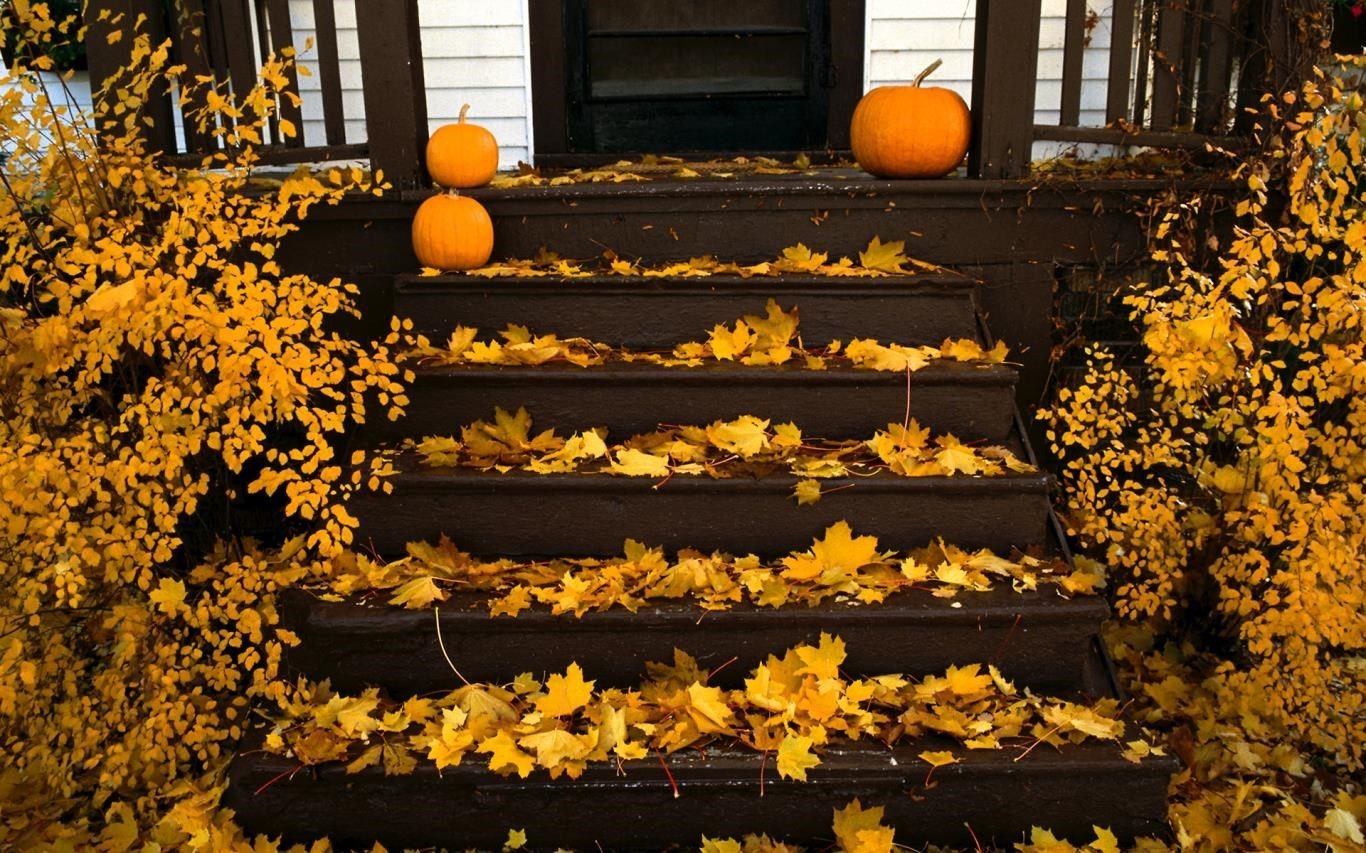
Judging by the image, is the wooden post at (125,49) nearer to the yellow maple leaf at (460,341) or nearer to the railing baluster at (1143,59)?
the yellow maple leaf at (460,341)

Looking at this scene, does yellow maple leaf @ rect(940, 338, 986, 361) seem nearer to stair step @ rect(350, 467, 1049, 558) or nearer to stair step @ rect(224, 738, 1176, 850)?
stair step @ rect(350, 467, 1049, 558)

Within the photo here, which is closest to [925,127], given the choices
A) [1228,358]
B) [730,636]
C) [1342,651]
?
[1228,358]

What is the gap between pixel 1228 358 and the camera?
3045 mm

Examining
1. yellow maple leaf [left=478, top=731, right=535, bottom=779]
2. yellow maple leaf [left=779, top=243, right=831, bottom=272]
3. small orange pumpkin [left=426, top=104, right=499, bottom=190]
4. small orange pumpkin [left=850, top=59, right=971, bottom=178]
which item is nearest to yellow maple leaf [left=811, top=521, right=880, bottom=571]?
yellow maple leaf [left=478, top=731, right=535, bottom=779]

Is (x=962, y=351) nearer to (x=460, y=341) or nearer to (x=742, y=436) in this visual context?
(x=742, y=436)

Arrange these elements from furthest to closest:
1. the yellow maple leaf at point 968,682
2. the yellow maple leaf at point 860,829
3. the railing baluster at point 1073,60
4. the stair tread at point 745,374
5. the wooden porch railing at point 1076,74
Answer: the railing baluster at point 1073,60 → the wooden porch railing at point 1076,74 → the stair tread at point 745,374 → the yellow maple leaf at point 968,682 → the yellow maple leaf at point 860,829

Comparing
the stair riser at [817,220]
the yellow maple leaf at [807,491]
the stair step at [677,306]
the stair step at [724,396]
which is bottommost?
the yellow maple leaf at [807,491]

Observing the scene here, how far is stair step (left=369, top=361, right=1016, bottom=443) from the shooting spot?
10.3 feet

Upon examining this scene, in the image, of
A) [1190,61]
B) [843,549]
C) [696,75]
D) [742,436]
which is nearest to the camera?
[843,549]

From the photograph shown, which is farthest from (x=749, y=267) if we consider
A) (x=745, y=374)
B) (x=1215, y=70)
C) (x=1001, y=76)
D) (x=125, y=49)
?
(x=125, y=49)

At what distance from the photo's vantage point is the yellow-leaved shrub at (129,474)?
103 inches

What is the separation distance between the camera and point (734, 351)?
10.8 feet

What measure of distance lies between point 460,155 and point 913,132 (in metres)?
1.54

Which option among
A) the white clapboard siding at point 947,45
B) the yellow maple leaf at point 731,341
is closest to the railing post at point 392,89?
the yellow maple leaf at point 731,341
